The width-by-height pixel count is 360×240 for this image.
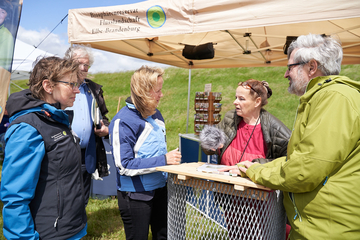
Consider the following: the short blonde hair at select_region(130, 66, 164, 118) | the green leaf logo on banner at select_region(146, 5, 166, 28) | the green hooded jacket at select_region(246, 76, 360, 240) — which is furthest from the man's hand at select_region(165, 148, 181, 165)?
the green leaf logo on banner at select_region(146, 5, 166, 28)

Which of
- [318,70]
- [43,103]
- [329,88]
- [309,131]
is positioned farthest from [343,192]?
[43,103]

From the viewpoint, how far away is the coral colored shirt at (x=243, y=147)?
7.00 ft

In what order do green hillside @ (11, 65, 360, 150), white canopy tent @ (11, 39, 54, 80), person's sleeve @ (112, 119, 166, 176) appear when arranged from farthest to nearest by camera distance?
1. green hillside @ (11, 65, 360, 150)
2. white canopy tent @ (11, 39, 54, 80)
3. person's sleeve @ (112, 119, 166, 176)

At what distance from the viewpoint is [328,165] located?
1.14m

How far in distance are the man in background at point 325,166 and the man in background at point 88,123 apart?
1.80m

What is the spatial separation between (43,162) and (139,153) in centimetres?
64

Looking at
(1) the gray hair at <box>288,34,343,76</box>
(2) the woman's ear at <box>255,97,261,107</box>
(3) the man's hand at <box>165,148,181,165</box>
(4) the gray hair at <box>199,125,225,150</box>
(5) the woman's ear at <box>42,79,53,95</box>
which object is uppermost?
(1) the gray hair at <box>288,34,343,76</box>

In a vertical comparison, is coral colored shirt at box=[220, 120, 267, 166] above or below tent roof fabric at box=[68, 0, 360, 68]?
below

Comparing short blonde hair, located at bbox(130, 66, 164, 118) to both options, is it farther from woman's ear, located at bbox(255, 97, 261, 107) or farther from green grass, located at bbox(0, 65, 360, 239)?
green grass, located at bbox(0, 65, 360, 239)

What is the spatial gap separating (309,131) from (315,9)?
1.13 m

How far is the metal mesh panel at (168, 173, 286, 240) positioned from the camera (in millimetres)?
1435

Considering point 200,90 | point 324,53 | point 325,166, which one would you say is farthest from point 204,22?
point 200,90

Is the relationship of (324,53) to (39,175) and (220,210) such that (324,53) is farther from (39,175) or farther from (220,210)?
(39,175)

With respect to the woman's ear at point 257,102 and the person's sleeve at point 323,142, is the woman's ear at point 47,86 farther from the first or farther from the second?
the woman's ear at point 257,102
